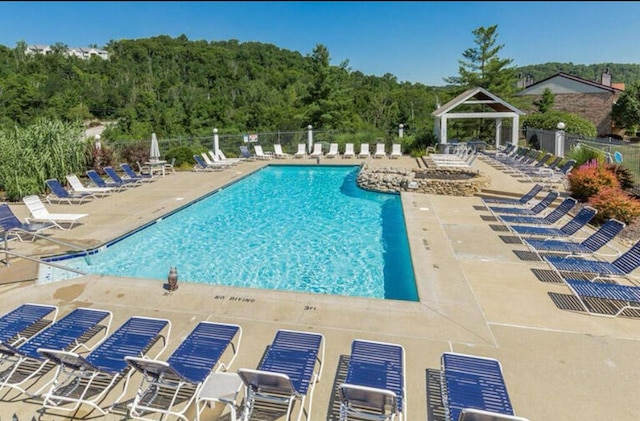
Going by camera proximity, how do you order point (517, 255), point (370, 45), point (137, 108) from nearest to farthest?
point (517, 255) → point (370, 45) → point (137, 108)

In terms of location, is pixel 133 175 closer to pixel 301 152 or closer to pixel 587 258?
pixel 301 152

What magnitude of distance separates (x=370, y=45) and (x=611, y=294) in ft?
90.9

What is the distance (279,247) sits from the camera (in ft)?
29.1

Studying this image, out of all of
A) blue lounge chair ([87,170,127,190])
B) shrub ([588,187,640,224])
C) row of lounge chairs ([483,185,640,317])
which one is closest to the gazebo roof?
shrub ([588,187,640,224])

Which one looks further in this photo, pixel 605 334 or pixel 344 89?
pixel 344 89

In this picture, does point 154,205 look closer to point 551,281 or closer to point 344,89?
point 551,281

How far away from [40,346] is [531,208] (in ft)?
31.3

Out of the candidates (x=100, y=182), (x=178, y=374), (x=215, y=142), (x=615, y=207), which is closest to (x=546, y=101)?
(x=215, y=142)

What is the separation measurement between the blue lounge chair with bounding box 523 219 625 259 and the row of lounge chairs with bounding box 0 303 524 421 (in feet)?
12.6

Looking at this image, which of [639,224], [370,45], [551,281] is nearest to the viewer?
[551,281]

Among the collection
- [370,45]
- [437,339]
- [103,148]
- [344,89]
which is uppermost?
[370,45]

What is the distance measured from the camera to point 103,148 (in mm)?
14648

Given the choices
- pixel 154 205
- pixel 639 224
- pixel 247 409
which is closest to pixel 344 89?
pixel 154 205

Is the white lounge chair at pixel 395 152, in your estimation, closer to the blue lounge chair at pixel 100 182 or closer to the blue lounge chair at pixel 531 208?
the blue lounge chair at pixel 531 208
